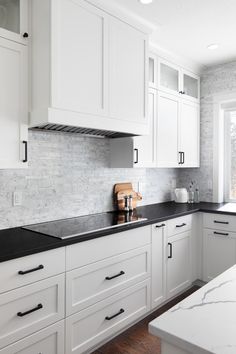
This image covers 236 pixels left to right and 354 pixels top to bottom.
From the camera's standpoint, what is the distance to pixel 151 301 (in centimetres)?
261

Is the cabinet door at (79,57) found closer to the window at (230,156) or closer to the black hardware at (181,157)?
the black hardware at (181,157)

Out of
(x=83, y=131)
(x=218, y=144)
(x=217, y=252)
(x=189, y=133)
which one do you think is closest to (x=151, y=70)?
(x=189, y=133)

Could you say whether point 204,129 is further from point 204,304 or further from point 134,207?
point 204,304

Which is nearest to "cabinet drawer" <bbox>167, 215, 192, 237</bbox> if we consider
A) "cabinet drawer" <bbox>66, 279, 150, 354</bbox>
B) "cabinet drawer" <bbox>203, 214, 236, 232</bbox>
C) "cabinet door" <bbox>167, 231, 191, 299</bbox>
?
"cabinet door" <bbox>167, 231, 191, 299</bbox>

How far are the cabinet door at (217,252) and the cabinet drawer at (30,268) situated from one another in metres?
1.91

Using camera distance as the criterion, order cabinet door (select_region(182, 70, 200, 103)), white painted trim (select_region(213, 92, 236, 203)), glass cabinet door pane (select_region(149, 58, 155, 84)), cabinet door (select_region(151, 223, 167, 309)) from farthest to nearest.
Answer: white painted trim (select_region(213, 92, 236, 203)), cabinet door (select_region(182, 70, 200, 103)), glass cabinet door pane (select_region(149, 58, 155, 84)), cabinet door (select_region(151, 223, 167, 309))

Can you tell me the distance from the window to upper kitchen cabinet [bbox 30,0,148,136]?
1.66 metres

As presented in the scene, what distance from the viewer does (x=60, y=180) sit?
249cm

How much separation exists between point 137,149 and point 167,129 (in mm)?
614

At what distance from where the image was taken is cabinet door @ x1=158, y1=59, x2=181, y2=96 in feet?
10.4

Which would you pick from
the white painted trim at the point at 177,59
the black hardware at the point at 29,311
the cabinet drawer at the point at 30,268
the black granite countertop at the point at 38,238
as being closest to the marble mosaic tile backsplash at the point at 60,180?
the black granite countertop at the point at 38,238

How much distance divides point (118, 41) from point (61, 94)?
0.79m

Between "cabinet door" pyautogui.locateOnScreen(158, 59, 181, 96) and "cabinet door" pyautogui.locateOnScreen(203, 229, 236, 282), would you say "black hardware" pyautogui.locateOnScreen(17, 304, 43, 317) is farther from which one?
"cabinet door" pyautogui.locateOnScreen(158, 59, 181, 96)

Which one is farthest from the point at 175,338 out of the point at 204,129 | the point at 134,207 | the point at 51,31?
the point at 204,129
